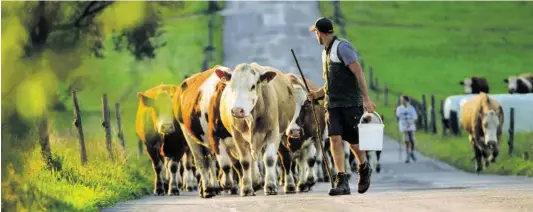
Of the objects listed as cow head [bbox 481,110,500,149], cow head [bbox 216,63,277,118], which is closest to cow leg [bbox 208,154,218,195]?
cow head [bbox 216,63,277,118]

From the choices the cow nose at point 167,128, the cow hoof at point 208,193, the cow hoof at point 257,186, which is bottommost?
the cow hoof at point 208,193

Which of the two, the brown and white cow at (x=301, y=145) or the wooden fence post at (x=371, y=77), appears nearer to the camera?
the brown and white cow at (x=301, y=145)

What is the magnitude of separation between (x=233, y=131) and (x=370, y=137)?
4450 mm

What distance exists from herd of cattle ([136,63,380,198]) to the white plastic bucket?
2.33 m

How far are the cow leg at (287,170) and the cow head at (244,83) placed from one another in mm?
1599

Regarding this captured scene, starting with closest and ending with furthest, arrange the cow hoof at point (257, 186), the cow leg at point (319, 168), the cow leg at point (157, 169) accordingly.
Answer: the cow hoof at point (257, 186), the cow leg at point (157, 169), the cow leg at point (319, 168)

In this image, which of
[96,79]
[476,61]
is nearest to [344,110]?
[96,79]

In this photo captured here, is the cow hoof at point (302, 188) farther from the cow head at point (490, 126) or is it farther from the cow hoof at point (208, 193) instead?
the cow head at point (490, 126)

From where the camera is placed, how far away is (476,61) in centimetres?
6269

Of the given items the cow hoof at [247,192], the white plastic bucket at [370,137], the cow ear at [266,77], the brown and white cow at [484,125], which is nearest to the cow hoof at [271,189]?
the cow hoof at [247,192]

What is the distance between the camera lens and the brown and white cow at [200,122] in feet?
74.4

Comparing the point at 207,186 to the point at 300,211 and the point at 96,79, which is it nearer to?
Result: the point at 96,79

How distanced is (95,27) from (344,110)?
633 inches

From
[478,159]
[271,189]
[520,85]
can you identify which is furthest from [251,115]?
[520,85]
